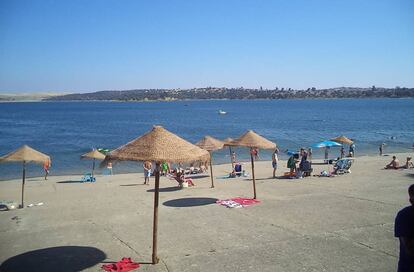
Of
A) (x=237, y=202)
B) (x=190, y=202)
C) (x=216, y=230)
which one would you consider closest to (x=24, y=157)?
(x=190, y=202)

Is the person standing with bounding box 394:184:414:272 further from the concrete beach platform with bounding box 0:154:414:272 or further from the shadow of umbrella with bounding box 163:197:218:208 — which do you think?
the shadow of umbrella with bounding box 163:197:218:208

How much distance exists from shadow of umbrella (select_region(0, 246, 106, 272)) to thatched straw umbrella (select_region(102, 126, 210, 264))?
1.43m

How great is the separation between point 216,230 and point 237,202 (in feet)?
10.7

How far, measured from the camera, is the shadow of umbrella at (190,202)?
13.2 metres

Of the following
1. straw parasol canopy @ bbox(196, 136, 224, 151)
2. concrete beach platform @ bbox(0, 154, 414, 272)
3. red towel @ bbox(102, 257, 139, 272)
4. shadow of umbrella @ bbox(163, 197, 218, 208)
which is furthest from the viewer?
straw parasol canopy @ bbox(196, 136, 224, 151)

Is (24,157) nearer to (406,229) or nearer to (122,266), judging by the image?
(122,266)

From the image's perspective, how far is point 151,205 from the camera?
44.1 feet

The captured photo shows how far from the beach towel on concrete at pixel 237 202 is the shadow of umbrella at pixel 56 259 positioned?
202 inches

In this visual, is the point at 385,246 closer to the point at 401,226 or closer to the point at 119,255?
the point at 401,226

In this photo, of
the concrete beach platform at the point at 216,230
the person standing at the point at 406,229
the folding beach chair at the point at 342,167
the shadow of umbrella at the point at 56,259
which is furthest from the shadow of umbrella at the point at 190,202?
the folding beach chair at the point at 342,167

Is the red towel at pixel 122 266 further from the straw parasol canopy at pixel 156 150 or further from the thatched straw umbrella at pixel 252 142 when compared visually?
the thatched straw umbrella at pixel 252 142

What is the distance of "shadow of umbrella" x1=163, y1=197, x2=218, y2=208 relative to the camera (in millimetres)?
13178

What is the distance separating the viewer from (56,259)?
8.18 m

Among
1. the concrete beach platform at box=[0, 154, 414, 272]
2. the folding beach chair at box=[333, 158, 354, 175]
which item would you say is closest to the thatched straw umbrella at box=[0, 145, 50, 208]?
the concrete beach platform at box=[0, 154, 414, 272]
